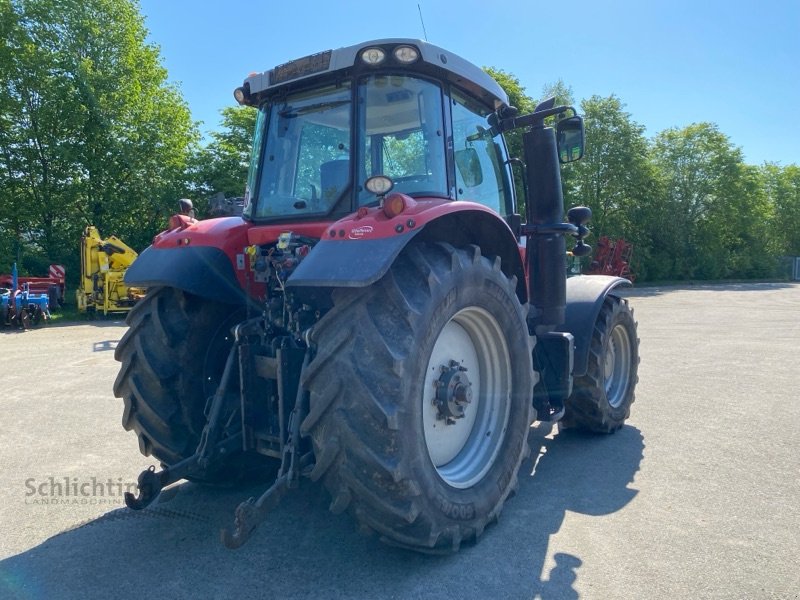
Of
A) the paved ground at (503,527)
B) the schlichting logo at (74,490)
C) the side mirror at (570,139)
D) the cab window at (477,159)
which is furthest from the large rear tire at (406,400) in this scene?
the schlichting logo at (74,490)

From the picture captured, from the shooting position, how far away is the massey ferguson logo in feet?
8.60

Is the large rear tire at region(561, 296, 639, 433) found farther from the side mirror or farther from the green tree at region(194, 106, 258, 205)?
the green tree at region(194, 106, 258, 205)

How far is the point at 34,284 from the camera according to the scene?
15.3 meters

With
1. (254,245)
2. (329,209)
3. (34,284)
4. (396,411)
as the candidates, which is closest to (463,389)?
(396,411)

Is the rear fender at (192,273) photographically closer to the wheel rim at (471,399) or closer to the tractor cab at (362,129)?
the tractor cab at (362,129)

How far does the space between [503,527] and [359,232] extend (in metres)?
1.74

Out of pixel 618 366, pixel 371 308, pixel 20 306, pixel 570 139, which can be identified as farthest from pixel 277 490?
pixel 20 306

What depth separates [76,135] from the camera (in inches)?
768

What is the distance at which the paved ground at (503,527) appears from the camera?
8.50ft

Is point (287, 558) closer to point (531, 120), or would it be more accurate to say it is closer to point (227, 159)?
point (531, 120)

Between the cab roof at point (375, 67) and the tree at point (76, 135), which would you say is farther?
the tree at point (76, 135)

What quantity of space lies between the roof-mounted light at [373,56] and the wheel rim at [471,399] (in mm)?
1377

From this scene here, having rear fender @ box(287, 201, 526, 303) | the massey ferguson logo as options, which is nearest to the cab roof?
rear fender @ box(287, 201, 526, 303)

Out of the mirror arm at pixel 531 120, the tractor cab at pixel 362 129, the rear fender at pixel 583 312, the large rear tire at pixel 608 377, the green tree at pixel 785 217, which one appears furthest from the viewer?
the green tree at pixel 785 217
